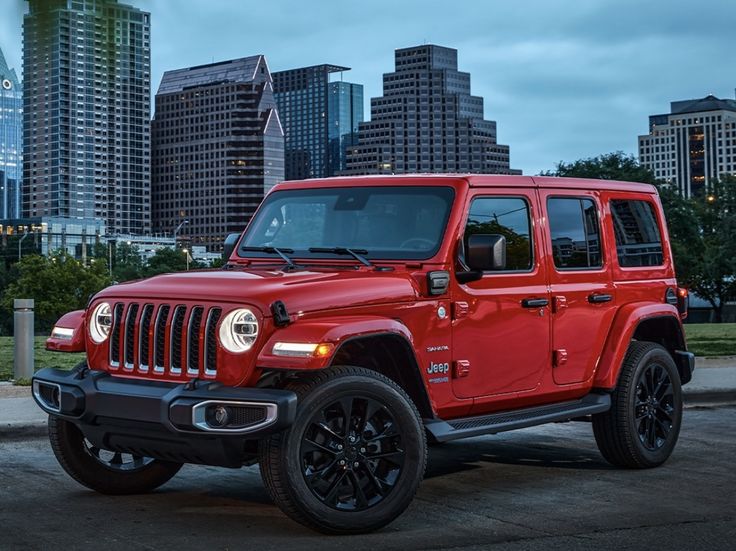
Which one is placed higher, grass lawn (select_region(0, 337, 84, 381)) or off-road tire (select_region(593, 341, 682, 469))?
off-road tire (select_region(593, 341, 682, 469))

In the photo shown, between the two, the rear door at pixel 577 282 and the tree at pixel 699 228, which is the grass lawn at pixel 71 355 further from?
the tree at pixel 699 228

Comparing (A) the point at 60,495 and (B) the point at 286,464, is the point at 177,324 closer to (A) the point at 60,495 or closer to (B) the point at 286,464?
(B) the point at 286,464

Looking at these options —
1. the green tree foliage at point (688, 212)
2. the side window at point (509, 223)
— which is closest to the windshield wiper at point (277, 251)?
the side window at point (509, 223)

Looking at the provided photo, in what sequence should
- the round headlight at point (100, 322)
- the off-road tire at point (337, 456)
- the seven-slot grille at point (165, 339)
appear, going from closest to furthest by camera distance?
the off-road tire at point (337, 456)
the seven-slot grille at point (165, 339)
the round headlight at point (100, 322)

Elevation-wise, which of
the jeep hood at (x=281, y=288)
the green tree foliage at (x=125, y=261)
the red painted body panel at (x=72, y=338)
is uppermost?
the green tree foliage at (x=125, y=261)

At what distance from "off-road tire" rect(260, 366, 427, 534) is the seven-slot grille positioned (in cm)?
51

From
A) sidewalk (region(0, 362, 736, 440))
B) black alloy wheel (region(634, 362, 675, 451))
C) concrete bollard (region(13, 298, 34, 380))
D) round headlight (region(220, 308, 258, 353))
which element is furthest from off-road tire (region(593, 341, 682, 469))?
concrete bollard (region(13, 298, 34, 380))

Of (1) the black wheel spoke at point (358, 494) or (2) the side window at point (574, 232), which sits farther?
(2) the side window at point (574, 232)

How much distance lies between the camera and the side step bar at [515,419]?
271 inches

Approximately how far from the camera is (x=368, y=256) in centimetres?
729

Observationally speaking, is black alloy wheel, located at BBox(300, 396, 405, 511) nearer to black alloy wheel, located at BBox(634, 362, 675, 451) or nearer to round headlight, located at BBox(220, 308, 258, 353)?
round headlight, located at BBox(220, 308, 258, 353)

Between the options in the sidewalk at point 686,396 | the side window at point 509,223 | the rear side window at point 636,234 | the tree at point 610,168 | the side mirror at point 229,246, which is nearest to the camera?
the side window at point 509,223

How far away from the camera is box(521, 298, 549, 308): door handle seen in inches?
300

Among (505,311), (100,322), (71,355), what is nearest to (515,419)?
(505,311)
